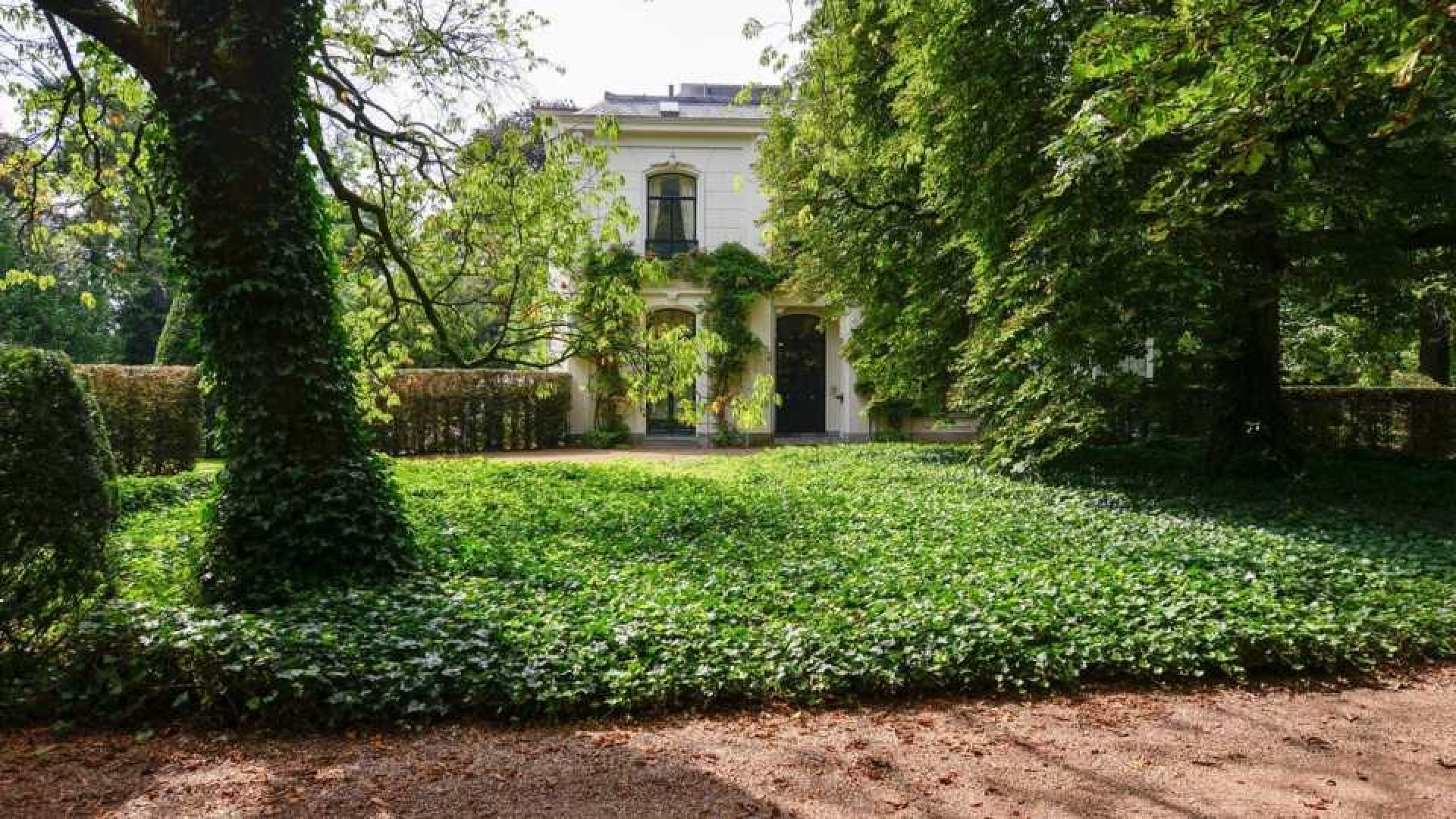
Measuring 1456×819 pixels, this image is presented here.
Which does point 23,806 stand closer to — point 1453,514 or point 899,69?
point 899,69

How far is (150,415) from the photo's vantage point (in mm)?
11141

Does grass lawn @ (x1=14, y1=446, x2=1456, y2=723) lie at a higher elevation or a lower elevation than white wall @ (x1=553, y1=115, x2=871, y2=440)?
lower

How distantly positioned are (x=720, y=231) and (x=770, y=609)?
16294 millimetres

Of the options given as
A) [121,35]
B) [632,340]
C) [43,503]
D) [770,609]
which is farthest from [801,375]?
[43,503]

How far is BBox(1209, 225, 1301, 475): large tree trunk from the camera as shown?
10172mm

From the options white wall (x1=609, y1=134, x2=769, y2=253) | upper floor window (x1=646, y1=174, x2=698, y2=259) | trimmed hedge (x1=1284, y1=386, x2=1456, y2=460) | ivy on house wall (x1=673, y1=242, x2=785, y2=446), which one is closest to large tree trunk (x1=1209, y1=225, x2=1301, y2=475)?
trimmed hedge (x1=1284, y1=386, x2=1456, y2=460)

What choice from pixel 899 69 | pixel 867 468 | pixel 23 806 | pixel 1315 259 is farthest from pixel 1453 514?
pixel 23 806

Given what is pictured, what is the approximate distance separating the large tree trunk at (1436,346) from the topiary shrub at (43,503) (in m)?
18.0

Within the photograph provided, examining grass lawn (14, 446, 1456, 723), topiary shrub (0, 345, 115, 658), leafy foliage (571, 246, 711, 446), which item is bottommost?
grass lawn (14, 446, 1456, 723)

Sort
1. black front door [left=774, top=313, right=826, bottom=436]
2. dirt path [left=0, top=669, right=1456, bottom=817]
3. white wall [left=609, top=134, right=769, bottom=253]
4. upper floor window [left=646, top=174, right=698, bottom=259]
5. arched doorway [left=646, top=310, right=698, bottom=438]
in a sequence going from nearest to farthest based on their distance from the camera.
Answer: dirt path [left=0, top=669, right=1456, bottom=817]
white wall [left=609, top=134, right=769, bottom=253]
arched doorway [left=646, top=310, right=698, bottom=438]
upper floor window [left=646, top=174, right=698, bottom=259]
black front door [left=774, top=313, right=826, bottom=436]

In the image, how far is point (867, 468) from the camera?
11.9 m

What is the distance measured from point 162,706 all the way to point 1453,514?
11.6 meters

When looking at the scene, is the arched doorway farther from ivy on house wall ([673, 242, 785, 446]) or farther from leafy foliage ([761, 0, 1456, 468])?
leafy foliage ([761, 0, 1456, 468])

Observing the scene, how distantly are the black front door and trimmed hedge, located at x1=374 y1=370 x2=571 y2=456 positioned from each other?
222 inches
